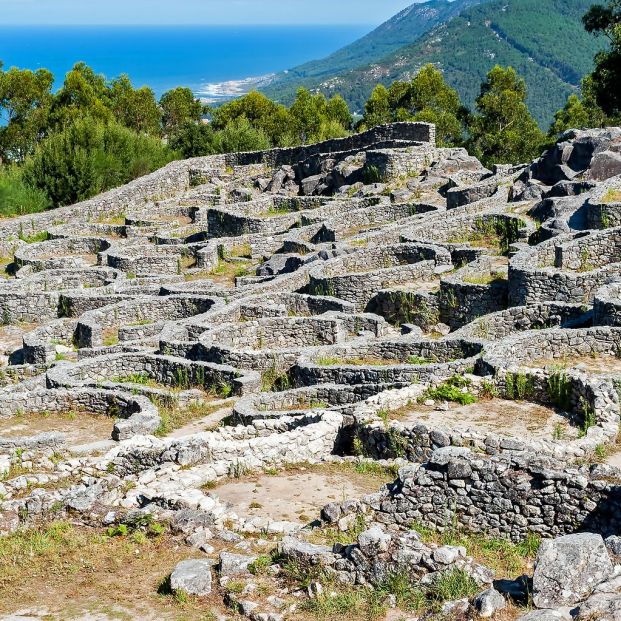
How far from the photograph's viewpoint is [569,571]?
1068 centimetres

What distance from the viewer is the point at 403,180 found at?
45.5 metres

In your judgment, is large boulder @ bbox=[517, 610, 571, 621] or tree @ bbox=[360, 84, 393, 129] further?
tree @ bbox=[360, 84, 393, 129]

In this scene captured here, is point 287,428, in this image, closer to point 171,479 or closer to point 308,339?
point 171,479

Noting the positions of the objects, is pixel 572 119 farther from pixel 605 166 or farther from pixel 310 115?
pixel 605 166

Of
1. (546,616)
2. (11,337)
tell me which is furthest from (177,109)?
(546,616)

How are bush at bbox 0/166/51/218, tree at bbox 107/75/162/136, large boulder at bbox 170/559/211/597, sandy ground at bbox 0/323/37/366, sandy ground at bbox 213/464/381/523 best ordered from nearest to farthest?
1. large boulder at bbox 170/559/211/597
2. sandy ground at bbox 213/464/381/523
3. sandy ground at bbox 0/323/37/366
4. bush at bbox 0/166/51/218
5. tree at bbox 107/75/162/136

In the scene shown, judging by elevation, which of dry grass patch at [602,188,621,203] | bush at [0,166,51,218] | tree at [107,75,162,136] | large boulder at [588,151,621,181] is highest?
tree at [107,75,162,136]

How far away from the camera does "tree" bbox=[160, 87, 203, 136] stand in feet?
285

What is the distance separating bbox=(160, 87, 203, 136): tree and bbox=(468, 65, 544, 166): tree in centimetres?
2264

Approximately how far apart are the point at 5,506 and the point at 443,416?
749 centimetres

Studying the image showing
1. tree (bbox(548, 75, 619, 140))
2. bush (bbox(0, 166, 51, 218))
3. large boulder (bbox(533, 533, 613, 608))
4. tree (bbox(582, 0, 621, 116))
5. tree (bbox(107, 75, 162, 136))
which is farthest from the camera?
tree (bbox(107, 75, 162, 136))

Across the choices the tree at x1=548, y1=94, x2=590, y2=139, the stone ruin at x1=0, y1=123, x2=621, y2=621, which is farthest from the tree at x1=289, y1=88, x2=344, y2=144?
the stone ruin at x1=0, y1=123, x2=621, y2=621

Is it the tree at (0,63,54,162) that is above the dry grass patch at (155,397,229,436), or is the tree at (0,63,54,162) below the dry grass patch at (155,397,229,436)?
above

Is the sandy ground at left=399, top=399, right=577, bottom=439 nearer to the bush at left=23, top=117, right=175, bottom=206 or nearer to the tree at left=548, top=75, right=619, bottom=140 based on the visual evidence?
the bush at left=23, top=117, right=175, bottom=206
